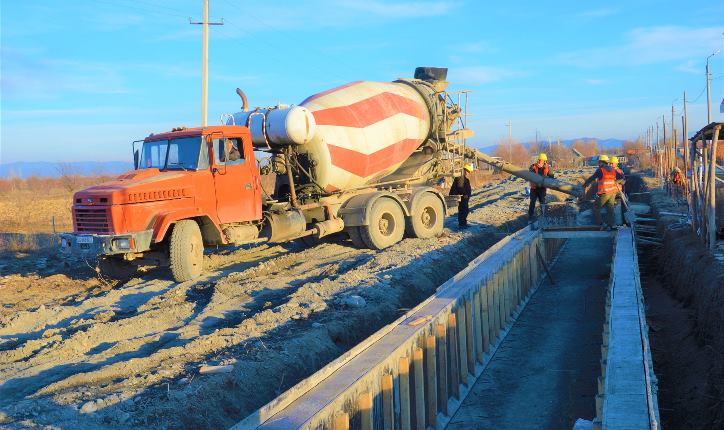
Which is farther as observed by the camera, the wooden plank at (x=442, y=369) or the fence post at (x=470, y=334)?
the fence post at (x=470, y=334)

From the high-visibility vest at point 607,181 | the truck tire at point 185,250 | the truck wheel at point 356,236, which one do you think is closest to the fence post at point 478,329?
the truck tire at point 185,250

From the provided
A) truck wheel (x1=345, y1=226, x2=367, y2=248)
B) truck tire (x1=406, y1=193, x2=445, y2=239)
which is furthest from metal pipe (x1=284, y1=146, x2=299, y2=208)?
truck tire (x1=406, y1=193, x2=445, y2=239)

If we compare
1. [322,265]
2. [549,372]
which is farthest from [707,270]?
[322,265]

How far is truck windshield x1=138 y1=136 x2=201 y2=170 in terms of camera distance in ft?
34.0

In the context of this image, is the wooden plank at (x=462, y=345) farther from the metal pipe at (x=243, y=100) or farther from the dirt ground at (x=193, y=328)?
the metal pipe at (x=243, y=100)

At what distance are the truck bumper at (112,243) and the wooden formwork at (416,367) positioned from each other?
15.1 ft

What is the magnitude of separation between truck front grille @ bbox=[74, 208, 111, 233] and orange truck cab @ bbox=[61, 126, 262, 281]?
0.05 feet

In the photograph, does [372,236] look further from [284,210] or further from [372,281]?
[372,281]

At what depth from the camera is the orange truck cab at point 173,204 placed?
9.48m

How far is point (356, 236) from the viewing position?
12.8 meters

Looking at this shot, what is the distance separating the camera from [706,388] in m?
6.18

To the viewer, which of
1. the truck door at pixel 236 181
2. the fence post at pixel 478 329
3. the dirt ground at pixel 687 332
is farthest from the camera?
the truck door at pixel 236 181

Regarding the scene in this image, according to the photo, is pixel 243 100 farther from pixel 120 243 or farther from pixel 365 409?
pixel 365 409

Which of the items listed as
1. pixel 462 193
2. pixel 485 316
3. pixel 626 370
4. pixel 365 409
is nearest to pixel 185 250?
pixel 485 316
